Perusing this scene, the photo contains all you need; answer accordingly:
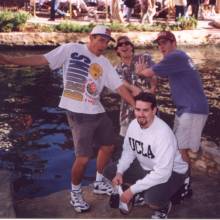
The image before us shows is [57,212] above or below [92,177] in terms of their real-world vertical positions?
above

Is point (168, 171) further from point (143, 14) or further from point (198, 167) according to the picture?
point (143, 14)

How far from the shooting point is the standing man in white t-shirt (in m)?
5.00

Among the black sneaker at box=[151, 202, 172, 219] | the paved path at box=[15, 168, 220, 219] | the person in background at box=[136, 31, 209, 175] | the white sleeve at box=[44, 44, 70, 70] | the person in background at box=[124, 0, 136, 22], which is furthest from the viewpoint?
the person in background at box=[124, 0, 136, 22]

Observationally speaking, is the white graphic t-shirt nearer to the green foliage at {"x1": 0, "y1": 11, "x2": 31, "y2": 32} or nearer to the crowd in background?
the green foliage at {"x1": 0, "y1": 11, "x2": 31, "y2": 32}

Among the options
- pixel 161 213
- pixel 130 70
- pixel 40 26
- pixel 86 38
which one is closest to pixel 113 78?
pixel 130 70

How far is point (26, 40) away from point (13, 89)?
5230 mm

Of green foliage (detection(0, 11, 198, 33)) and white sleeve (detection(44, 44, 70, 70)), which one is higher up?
white sleeve (detection(44, 44, 70, 70))

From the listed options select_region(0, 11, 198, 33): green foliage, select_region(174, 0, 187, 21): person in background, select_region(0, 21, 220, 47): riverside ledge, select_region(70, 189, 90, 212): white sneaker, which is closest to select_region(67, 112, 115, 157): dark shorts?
select_region(70, 189, 90, 212): white sneaker

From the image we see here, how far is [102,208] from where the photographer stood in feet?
17.2

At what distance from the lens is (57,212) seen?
517cm

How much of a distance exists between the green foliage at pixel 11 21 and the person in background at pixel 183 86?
13637 millimetres

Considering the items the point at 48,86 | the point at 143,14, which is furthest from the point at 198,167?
the point at 143,14

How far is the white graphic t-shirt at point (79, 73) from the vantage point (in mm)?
4996

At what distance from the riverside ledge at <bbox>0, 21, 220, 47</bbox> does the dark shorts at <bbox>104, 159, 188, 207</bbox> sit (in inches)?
524
